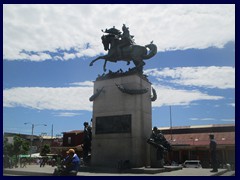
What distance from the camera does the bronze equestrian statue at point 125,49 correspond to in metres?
15.5

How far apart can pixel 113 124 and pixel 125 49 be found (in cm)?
405

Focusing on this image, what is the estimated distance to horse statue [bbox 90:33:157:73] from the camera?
15516 mm

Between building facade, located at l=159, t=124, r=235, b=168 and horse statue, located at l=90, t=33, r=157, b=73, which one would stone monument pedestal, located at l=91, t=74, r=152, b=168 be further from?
building facade, located at l=159, t=124, r=235, b=168

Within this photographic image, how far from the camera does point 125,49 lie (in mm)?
15570

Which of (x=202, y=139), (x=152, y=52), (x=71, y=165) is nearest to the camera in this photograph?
(x=71, y=165)

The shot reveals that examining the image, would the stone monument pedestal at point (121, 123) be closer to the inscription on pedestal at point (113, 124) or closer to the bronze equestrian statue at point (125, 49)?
the inscription on pedestal at point (113, 124)

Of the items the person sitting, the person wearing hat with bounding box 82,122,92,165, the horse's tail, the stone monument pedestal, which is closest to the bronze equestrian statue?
the horse's tail

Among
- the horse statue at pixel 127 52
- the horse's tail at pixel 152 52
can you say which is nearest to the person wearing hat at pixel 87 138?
the horse statue at pixel 127 52

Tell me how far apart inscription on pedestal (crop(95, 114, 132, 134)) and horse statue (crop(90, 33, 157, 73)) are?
280cm

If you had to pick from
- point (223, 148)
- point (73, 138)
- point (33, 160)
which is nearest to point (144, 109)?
point (223, 148)

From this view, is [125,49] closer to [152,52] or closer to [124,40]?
[124,40]

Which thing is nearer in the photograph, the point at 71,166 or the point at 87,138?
the point at 71,166

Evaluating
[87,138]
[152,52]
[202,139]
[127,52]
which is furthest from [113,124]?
[202,139]

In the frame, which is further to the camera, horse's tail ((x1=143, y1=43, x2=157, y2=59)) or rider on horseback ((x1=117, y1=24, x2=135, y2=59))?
horse's tail ((x1=143, y1=43, x2=157, y2=59))
